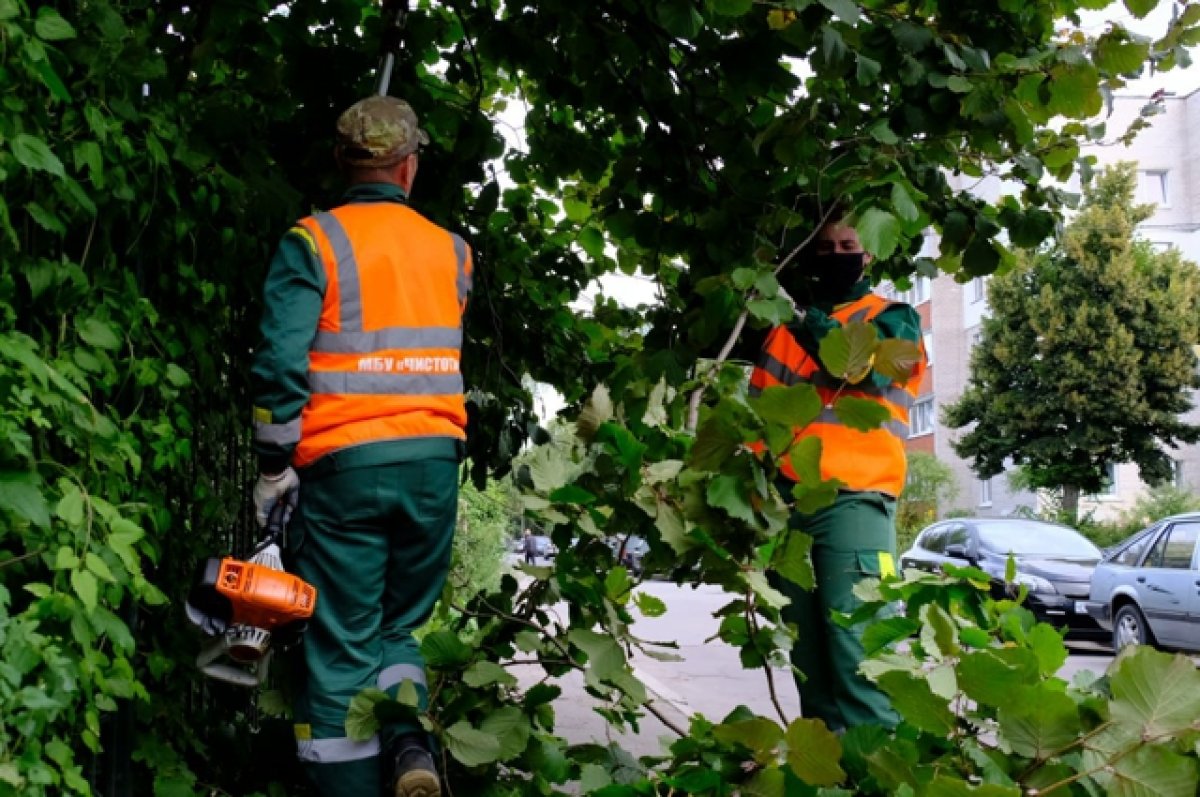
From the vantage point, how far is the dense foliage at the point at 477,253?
95.9 inches

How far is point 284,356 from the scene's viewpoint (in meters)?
3.08

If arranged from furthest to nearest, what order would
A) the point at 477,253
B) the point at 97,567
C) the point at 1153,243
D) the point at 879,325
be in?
1. the point at 1153,243
2. the point at 477,253
3. the point at 879,325
4. the point at 97,567

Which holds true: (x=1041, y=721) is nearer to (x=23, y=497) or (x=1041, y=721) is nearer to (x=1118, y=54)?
(x=23, y=497)

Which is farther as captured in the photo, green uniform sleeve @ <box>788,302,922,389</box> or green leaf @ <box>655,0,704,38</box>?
green uniform sleeve @ <box>788,302,922,389</box>

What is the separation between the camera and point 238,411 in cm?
427

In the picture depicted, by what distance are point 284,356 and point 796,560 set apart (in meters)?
1.47

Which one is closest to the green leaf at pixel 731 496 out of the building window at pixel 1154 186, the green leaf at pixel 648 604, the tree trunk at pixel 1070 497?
the green leaf at pixel 648 604

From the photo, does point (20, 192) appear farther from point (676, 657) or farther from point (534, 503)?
point (676, 657)

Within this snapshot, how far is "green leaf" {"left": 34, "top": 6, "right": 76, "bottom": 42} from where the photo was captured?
2477 millimetres

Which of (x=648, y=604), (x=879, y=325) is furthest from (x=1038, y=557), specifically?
(x=648, y=604)

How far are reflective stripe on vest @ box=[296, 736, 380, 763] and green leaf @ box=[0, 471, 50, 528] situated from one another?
1.06 meters

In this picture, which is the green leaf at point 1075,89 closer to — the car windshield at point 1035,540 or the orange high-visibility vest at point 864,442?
the orange high-visibility vest at point 864,442

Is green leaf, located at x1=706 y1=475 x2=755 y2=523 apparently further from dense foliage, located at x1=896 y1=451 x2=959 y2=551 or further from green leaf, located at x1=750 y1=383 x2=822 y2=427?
dense foliage, located at x1=896 y1=451 x2=959 y2=551

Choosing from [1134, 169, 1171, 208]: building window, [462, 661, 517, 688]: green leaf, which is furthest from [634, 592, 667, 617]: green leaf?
[1134, 169, 1171, 208]: building window
